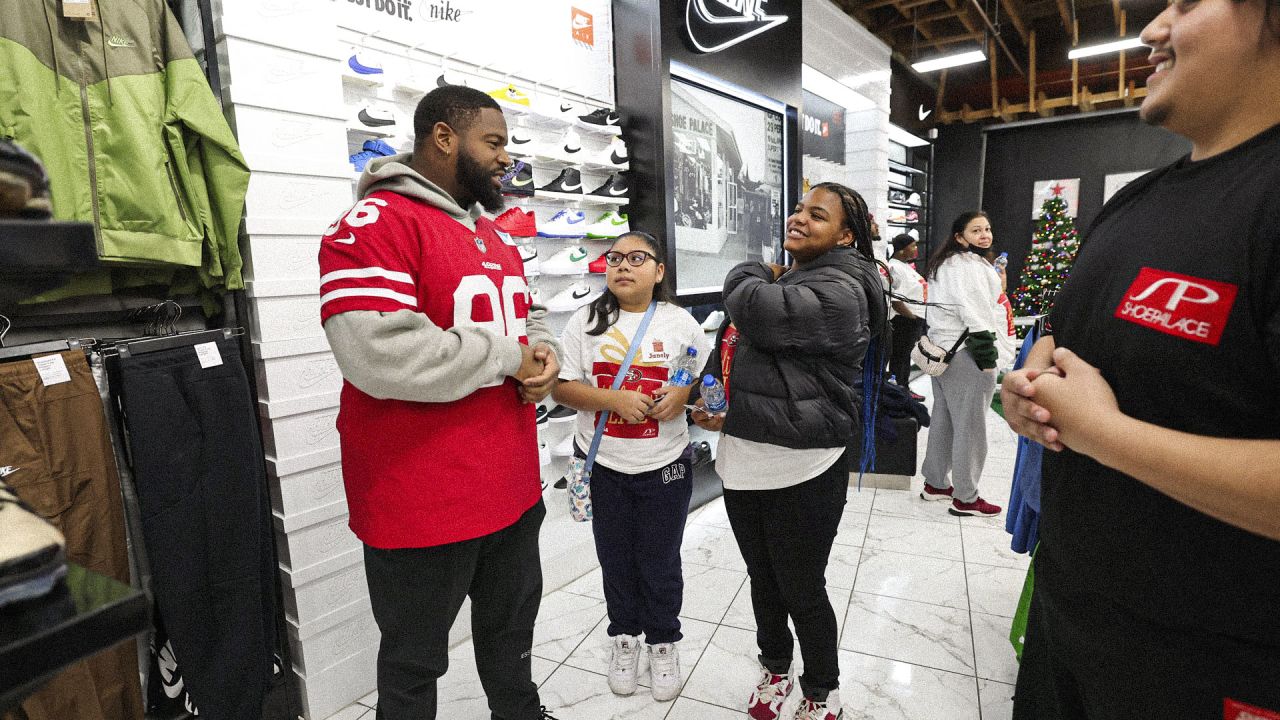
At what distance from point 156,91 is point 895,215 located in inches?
323

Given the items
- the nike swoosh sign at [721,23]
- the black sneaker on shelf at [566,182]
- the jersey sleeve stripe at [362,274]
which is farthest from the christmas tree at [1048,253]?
the jersey sleeve stripe at [362,274]

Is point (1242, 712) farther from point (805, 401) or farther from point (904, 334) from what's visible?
point (904, 334)

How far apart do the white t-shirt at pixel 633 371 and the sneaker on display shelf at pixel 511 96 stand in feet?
3.63

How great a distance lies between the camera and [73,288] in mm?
1627

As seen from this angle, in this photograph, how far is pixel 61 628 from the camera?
0.40 metres

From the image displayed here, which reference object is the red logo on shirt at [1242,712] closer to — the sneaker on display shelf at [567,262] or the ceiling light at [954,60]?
the sneaker on display shelf at [567,262]

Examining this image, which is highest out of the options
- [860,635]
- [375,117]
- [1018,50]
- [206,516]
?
[1018,50]

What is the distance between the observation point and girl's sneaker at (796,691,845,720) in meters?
1.85

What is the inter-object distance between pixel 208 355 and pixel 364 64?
1.15m

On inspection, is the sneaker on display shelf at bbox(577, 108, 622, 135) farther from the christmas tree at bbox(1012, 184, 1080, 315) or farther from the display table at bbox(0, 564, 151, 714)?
the christmas tree at bbox(1012, 184, 1080, 315)

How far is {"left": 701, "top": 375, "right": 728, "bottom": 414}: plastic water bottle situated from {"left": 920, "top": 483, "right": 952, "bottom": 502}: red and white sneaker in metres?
2.51

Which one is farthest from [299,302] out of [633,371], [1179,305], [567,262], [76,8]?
[1179,305]

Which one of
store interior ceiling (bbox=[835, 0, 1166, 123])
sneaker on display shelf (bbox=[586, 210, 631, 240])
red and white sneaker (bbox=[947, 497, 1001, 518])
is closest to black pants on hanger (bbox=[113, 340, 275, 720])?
sneaker on display shelf (bbox=[586, 210, 631, 240])

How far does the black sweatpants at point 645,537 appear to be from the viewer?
6.94 feet
